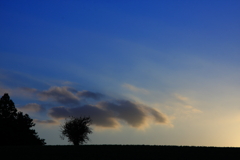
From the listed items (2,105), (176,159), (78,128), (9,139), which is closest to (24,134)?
(9,139)

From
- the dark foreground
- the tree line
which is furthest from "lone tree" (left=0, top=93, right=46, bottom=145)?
the dark foreground

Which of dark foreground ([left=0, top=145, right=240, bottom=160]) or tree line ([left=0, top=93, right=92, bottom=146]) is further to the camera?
tree line ([left=0, top=93, right=92, bottom=146])

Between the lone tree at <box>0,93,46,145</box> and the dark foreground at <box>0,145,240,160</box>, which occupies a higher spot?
the lone tree at <box>0,93,46,145</box>

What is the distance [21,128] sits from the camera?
99500mm

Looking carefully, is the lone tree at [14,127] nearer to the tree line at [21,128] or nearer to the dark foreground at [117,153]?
the tree line at [21,128]

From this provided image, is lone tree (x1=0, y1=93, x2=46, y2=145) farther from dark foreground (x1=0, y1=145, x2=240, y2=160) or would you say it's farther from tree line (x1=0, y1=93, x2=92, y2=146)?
dark foreground (x1=0, y1=145, x2=240, y2=160)

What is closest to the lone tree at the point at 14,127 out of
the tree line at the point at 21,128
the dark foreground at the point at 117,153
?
the tree line at the point at 21,128

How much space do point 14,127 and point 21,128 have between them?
7.75ft

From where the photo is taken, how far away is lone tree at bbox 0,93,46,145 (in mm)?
93562

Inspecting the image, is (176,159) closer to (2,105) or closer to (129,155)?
(129,155)

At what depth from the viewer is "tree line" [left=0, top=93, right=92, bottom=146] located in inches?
2928

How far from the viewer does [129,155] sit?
4709 cm

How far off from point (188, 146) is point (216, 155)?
33.2 ft

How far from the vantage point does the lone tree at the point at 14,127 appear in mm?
93562
